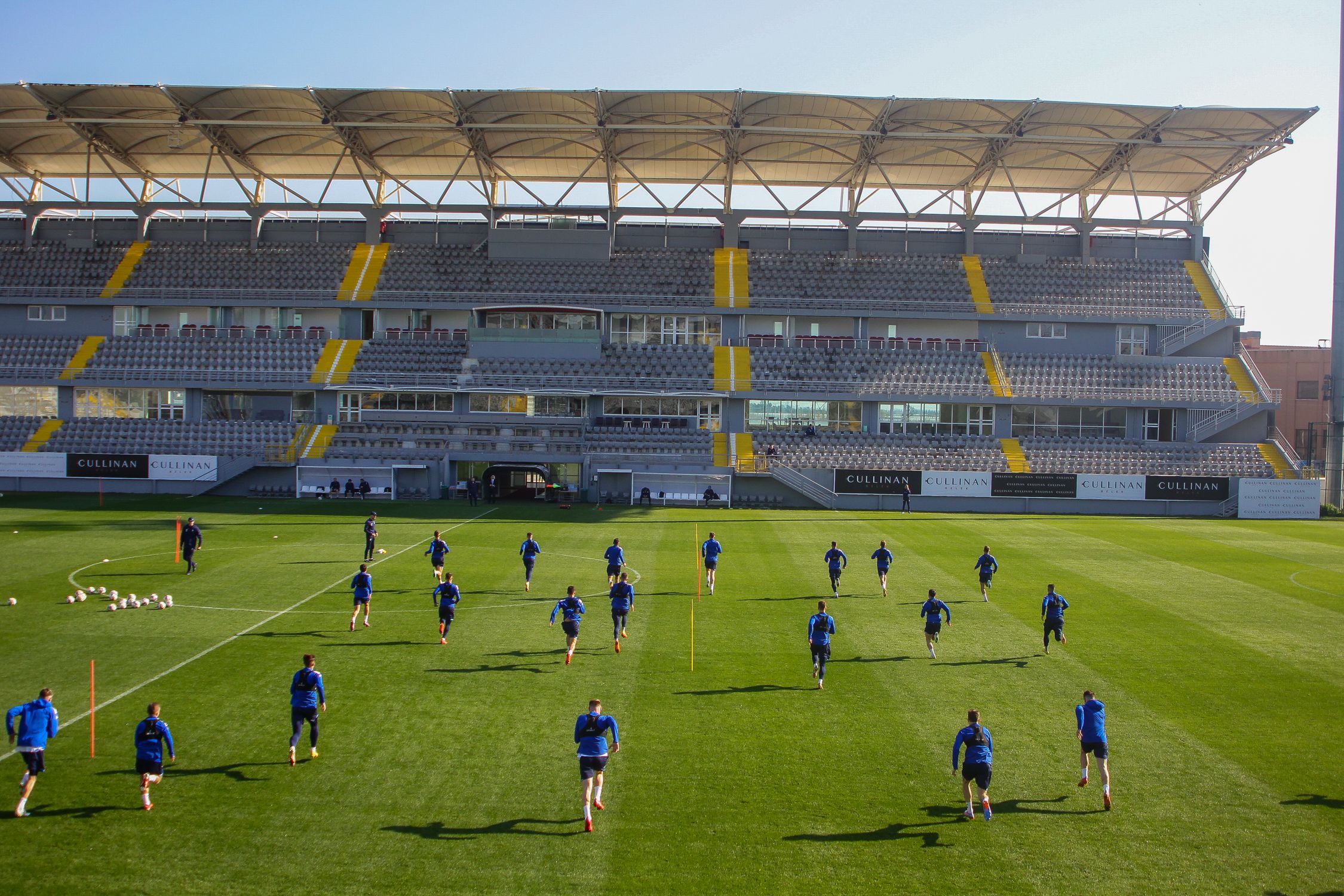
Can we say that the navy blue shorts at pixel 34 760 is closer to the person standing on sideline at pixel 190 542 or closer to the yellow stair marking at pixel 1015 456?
the person standing on sideline at pixel 190 542

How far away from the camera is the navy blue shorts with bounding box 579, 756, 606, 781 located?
11016 mm

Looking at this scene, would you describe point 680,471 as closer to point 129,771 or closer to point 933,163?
point 933,163

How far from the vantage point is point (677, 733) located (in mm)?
13875

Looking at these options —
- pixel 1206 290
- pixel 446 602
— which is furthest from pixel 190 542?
pixel 1206 290

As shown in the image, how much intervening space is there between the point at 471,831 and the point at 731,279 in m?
49.0

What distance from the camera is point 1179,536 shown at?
36438 millimetres

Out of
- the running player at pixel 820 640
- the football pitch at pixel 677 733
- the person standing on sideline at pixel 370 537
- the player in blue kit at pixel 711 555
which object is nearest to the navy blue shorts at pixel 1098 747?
the football pitch at pixel 677 733

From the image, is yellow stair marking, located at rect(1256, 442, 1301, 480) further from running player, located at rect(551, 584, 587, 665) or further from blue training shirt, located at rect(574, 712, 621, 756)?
blue training shirt, located at rect(574, 712, 621, 756)

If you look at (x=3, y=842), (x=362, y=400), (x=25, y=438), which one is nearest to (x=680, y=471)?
(x=362, y=400)

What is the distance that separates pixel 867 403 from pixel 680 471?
1261 cm

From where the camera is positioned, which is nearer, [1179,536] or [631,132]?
[1179,536]

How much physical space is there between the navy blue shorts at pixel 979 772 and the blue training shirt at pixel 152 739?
9.59 metres

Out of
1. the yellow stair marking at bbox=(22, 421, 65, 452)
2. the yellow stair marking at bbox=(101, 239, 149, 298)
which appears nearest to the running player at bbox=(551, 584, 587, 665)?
the yellow stair marking at bbox=(22, 421, 65, 452)

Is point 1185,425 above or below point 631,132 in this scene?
below
